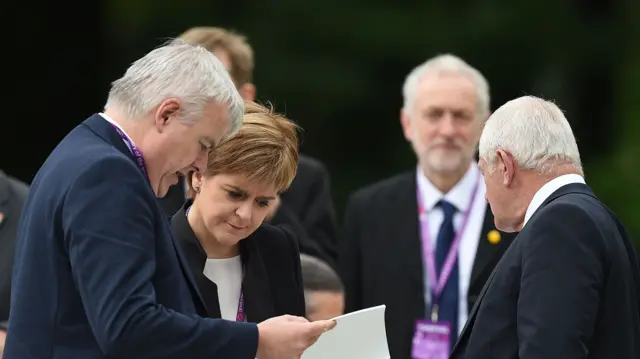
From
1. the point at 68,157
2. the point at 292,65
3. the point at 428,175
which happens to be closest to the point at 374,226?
the point at 428,175

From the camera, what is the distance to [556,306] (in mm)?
3445

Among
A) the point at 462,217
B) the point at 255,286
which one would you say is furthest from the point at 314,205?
the point at 255,286

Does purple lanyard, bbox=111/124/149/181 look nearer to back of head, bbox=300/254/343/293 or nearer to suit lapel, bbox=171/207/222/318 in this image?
suit lapel, bbox=171/207/222/318

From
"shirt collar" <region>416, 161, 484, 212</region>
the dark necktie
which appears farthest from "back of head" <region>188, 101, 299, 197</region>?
"shirt collar" <region>416, 161, 484, 212</region>

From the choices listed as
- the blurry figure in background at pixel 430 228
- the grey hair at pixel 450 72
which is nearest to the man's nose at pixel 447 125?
the blurry figure in background at pixel 430 228

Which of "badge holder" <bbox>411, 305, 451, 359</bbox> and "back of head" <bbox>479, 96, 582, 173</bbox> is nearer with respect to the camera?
"back of head" <bbox>479, 96, 582, 173</bbox>

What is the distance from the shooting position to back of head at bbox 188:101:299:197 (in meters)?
3.75

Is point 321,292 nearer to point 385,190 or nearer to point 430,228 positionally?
point 430,228

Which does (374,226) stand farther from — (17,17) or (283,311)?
(17,17)

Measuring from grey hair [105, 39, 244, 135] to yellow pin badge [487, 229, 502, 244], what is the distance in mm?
2258

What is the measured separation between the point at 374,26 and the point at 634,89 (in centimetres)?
210

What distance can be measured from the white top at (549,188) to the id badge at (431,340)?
5.48 ft

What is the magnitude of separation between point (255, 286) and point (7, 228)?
134 cm

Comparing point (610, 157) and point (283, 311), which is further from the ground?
point (283, 311)
